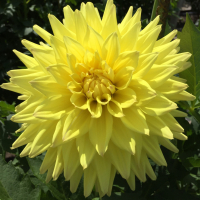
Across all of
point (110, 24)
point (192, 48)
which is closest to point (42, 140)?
point (110, 24)

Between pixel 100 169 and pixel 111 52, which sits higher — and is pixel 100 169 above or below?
below

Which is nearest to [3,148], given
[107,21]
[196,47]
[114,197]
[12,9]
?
[114,197]

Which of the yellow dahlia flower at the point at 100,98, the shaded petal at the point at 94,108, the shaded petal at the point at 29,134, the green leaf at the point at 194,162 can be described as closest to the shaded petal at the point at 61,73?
the yellow dahlia flower at the point at 100,98

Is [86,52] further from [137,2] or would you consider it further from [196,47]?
[137,2]

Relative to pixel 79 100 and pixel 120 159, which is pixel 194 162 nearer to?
pixel 120 159

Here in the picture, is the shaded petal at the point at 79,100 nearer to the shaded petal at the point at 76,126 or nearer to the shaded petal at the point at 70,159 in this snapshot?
the shaded petal at the point at 76,126

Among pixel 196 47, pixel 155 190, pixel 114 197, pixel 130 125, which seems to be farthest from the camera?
pixel 155 190
